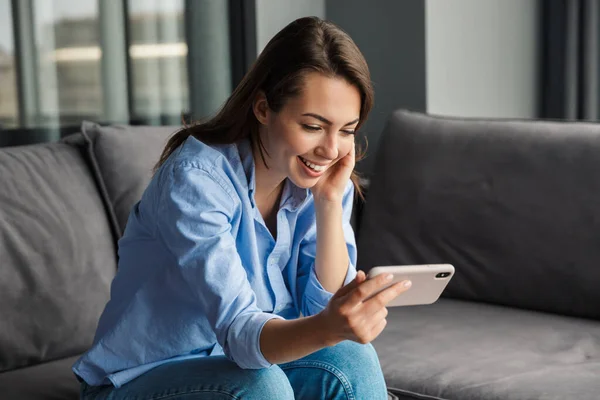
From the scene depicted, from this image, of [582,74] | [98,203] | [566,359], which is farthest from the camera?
[582,74]

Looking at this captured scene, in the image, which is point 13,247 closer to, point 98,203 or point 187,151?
point 98,203

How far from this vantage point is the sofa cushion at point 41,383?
168 cm

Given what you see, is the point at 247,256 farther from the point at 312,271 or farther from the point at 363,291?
the point at 363,291

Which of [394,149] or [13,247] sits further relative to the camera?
[394,149]

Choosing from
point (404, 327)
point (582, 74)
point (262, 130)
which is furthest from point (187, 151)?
point (582, 74)

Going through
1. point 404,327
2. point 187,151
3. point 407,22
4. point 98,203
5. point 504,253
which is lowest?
point 404,327

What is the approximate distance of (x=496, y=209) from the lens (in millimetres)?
2271

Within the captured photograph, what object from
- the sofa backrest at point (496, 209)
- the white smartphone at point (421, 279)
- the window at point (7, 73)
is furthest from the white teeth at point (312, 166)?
the window at point (7, 73)

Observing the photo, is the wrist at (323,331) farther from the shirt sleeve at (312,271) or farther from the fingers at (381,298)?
the shirt sleeve at (312,271)

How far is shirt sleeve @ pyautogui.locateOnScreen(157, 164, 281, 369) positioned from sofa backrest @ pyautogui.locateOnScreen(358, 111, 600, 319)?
1.04 metres

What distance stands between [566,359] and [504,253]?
452 mm

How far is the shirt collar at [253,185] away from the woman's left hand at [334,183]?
0.12 feet

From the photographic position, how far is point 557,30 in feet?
11.5

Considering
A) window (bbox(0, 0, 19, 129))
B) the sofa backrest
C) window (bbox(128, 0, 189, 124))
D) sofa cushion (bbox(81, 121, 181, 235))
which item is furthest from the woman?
window (bbox(128, 0, 189, 124))
